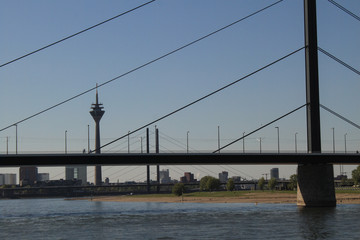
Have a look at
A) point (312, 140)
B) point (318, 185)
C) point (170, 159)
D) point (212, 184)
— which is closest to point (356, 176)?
point (212, 184)

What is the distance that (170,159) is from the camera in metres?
75.6

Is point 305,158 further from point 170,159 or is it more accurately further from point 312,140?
point 170,159

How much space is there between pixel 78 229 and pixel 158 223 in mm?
8111

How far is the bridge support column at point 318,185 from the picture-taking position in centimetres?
8100

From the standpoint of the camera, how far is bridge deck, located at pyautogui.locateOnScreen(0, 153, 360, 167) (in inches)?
2835


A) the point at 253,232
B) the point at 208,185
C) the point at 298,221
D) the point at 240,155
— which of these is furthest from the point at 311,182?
the point at 208,185

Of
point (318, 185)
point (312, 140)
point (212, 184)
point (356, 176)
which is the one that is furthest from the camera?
point (212, 184)

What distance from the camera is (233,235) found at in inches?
1865

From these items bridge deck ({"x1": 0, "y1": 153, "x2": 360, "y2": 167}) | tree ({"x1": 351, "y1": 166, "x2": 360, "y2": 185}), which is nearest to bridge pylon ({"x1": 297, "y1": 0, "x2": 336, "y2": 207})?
bridge deck ({"x1": 0, "y1": 153, "x2": 360, "y2": 167})

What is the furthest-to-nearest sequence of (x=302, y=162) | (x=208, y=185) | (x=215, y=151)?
1. (x=208, y=185)
2. (x=302, y=162)
3. (x=215, y=151)

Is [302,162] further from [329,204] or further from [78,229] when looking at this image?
[78,229]

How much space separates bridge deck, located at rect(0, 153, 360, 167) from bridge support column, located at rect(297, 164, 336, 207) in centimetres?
141

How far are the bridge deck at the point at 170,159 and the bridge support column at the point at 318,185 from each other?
1406mm

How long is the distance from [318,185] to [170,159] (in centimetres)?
1801
